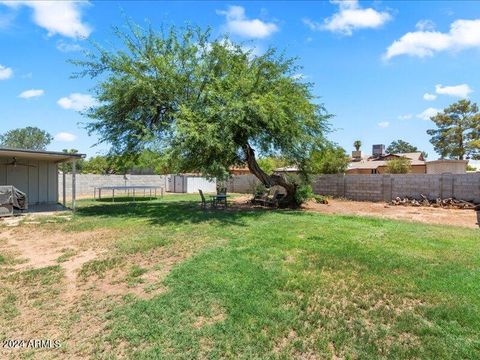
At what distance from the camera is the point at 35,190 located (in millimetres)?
16234

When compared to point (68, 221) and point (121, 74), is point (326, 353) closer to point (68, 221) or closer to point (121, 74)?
point (68, 221)

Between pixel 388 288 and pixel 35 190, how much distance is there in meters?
16.4

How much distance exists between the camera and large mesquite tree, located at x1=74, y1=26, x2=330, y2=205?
36.2 ft

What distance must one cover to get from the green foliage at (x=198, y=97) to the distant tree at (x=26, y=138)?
174 feet

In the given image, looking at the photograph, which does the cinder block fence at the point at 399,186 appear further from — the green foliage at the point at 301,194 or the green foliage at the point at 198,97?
the green foliage at the point at 198,97

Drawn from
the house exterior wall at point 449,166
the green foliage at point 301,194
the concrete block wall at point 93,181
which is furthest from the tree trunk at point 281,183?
the concrete block wall at point 93,181

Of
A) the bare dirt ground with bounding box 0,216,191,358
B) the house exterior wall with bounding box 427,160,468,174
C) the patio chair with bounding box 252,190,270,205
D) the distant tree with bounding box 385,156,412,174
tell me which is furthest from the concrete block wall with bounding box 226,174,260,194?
the bare dirt ground with bounding box 0,216,191,358

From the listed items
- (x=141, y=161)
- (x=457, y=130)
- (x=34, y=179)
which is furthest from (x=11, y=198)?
(x=457, y=130)

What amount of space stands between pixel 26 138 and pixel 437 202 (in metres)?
62.3

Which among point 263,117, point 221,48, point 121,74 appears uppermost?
point 221,48

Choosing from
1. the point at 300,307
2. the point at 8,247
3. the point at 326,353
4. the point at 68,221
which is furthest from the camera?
the point at 68,221

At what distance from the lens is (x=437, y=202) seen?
14961mm

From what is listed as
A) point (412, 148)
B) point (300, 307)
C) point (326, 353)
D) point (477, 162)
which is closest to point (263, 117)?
point (300, 307)

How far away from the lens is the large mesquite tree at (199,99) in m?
11.0
